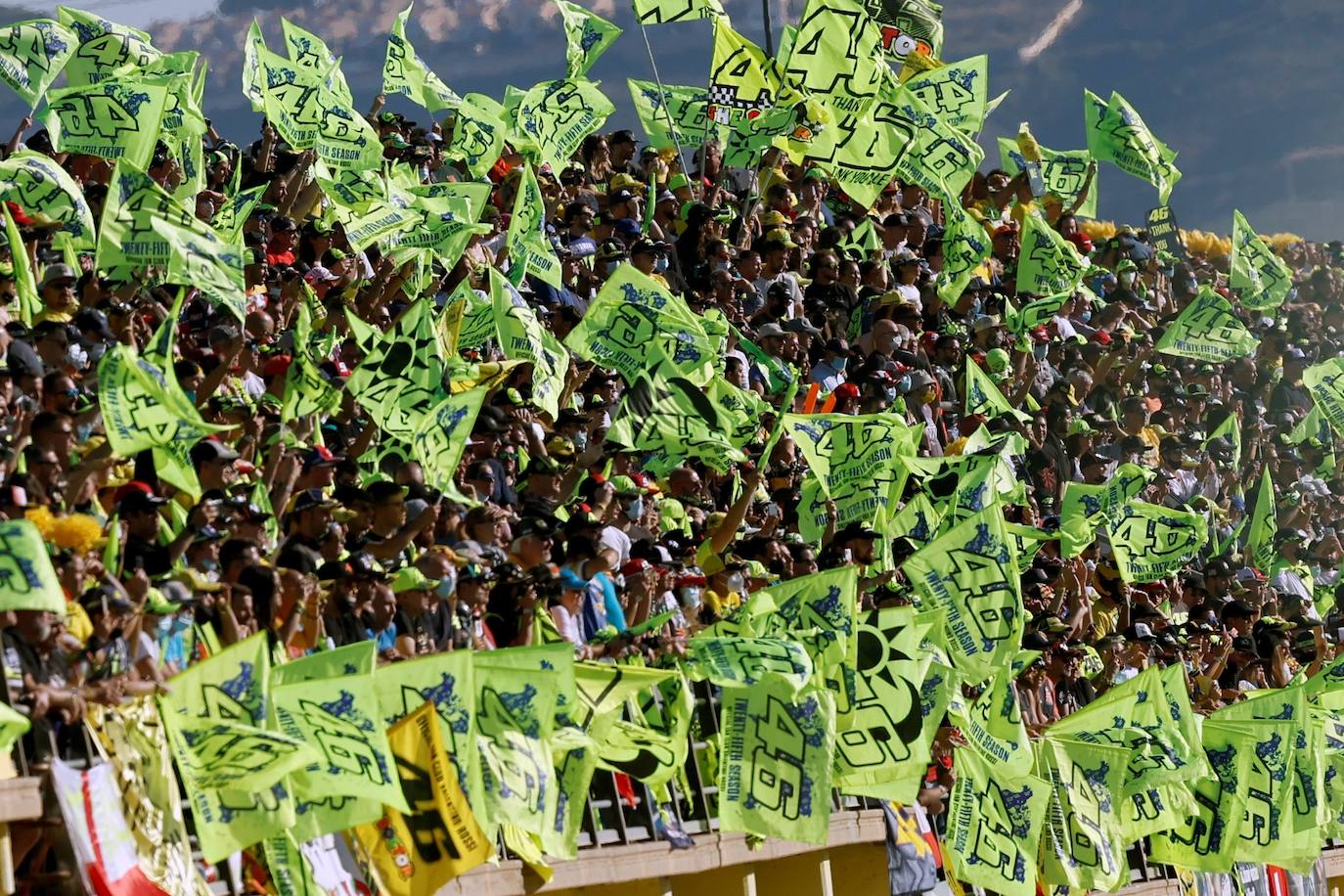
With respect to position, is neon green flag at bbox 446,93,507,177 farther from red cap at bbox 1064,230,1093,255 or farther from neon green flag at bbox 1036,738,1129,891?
red cap at bbox 1064,230,1093,255

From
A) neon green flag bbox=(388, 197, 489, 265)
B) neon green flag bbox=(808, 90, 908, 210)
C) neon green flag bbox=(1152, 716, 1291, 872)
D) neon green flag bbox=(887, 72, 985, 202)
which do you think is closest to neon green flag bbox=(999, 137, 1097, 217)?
neon green flag bbox=(887, 72, 985, 202)

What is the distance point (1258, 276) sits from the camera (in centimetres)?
2605

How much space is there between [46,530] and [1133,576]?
33.5ft

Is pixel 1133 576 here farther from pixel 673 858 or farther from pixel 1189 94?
pixel 1189 94

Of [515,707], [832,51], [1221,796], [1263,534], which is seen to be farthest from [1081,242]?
[515,707]

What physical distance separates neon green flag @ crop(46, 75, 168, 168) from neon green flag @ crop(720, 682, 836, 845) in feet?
15.9

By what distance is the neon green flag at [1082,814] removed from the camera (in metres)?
15.6

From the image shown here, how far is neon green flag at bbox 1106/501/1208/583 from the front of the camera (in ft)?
61.5

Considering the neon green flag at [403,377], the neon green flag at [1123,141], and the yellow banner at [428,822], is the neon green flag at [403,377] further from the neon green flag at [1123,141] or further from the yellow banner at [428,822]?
the neon green flag at [1123,141]

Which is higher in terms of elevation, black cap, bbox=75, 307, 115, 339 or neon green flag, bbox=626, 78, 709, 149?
neon green flag, bbox=626, 78, 709, 149

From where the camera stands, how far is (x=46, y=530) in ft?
33.9

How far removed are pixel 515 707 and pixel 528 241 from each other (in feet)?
19.3

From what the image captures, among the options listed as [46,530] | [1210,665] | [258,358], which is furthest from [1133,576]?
[46,530]

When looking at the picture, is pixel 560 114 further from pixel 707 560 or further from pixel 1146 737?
pixel 1146 737
